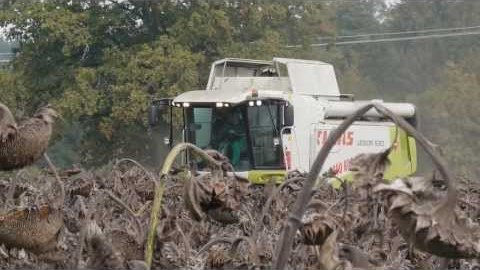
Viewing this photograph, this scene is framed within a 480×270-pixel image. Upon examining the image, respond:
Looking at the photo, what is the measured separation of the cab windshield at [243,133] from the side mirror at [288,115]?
138 mm

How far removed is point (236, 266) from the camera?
2.73 meters

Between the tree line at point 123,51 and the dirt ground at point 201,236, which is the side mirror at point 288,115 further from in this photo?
the dirt ground at point 201,236

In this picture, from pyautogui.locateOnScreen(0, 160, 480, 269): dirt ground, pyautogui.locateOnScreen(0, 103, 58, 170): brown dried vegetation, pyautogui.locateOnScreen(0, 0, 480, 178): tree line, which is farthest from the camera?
pyautogui.locateOnScreen(0, 0, 480, 178): tree line

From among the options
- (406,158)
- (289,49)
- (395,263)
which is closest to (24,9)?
(289,49)

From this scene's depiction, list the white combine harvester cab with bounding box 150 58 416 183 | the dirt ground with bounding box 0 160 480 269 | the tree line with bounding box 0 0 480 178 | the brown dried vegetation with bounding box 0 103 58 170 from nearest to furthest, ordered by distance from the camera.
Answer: the brown dried vegetation with bounding box 0 103 58 170 → the dirt ground with bounding box 0 160 480 269 → the white combine harvester cab with bounding box 150 58 416 183 → the tree line with bounding box 0 0 480 178

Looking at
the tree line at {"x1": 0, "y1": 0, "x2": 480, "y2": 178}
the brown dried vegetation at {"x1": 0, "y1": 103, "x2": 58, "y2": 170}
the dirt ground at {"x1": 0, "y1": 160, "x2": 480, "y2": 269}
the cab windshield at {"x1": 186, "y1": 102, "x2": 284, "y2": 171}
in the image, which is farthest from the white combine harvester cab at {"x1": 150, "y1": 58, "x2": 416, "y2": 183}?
the brown dried vegetation at {"x1": 0, "y1": 103, "x2": 58, "y2": 170}

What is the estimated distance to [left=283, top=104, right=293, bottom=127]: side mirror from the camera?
18.0 meters

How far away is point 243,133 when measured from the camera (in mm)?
18203

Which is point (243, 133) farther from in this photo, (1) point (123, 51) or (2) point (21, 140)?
(1) point (123, 51)

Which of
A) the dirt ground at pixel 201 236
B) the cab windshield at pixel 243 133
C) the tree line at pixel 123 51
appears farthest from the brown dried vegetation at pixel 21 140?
the tree line at pixel 123 51

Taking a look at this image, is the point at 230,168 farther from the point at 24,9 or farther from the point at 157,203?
the point at 24,9

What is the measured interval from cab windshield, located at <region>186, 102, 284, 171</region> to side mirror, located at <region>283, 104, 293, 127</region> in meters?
0.14

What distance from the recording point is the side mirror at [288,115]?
59.2ft

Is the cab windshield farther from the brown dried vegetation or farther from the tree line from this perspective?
the brown dried vegetation
